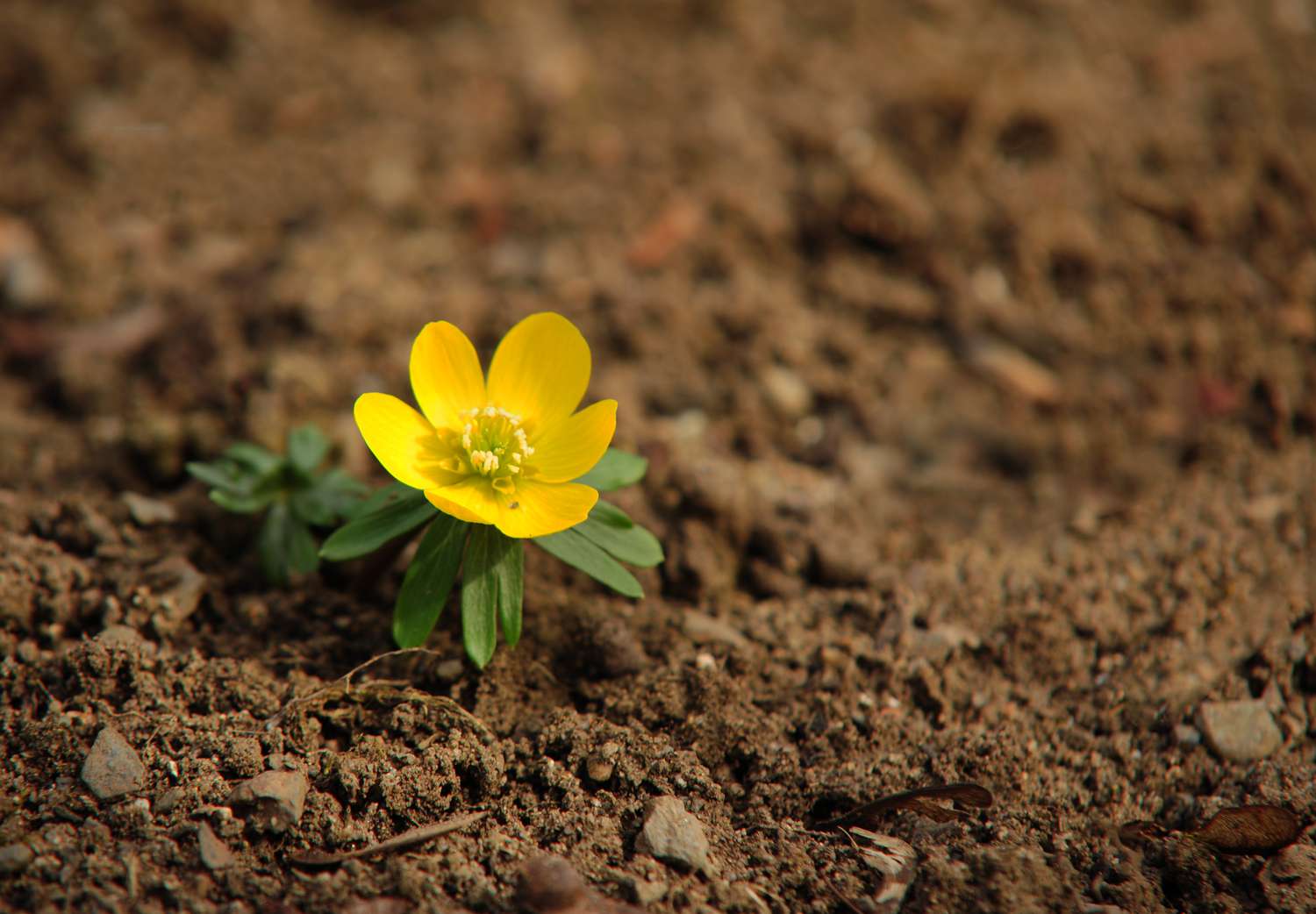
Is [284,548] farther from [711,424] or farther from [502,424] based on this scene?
[711,424]

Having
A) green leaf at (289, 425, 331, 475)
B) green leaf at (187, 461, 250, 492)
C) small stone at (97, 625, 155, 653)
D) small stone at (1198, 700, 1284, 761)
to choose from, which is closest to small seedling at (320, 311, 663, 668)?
green leaf at (289, 425, 331, 475)

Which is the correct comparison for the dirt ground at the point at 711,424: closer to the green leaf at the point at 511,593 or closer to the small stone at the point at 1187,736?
the small stone at the point at 1187,736

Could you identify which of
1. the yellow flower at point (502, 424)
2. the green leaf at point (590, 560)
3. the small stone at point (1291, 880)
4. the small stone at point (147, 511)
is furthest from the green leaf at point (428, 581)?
the small stone at point (1291, 880)

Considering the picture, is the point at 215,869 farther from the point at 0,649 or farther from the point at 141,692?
the point at 0,649

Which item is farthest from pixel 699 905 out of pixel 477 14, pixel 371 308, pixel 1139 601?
pixel 477 14

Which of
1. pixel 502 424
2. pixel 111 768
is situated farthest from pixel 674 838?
pixel 111 768

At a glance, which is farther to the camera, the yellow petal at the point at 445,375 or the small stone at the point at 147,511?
the small stone at the point at 147,511
